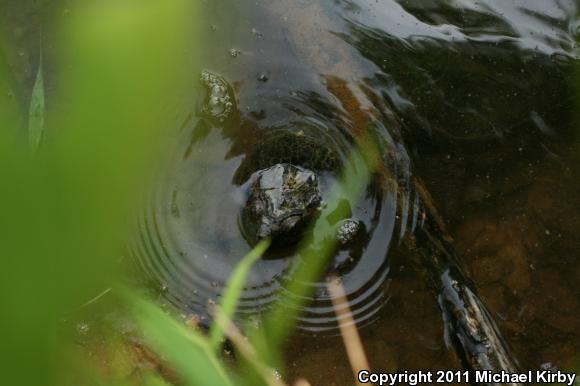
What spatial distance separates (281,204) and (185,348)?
5.32 feet

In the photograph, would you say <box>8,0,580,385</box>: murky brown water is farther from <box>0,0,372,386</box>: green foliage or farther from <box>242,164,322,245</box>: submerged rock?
<box>0,0,372,386</box>: green foliage

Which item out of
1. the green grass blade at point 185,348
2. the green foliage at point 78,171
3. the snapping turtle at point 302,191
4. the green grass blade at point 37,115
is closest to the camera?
the green foliage at point 78,171

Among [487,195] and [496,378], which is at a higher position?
[487,195]

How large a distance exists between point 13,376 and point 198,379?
1.38 feet

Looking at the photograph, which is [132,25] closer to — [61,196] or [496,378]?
[61,196]

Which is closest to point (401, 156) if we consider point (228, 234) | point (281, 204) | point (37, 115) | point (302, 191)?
point (302, 191)

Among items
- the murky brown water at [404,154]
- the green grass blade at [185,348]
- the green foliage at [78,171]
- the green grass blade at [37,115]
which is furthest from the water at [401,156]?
the green foliage at [78,171]

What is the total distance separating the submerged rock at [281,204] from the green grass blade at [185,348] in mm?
1545

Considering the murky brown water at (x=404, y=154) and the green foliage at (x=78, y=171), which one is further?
the murky brown water at (x=404, y=154)

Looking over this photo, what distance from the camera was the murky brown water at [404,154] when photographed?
235 cm

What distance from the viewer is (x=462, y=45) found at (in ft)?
9.15

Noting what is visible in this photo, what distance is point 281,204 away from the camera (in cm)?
239

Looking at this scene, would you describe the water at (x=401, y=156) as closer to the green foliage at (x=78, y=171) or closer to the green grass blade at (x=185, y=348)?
the green grass blade at (x=185, y=348)

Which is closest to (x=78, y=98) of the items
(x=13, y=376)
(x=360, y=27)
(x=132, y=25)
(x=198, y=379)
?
(x=132, y=25)
